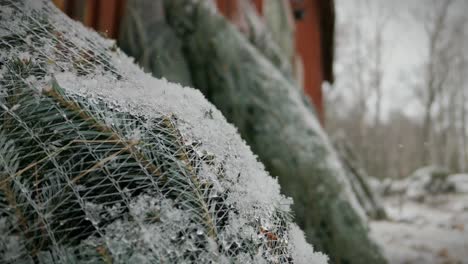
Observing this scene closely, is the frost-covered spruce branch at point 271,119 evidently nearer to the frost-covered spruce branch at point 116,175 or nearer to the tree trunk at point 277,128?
the tree trunk at point 277,128

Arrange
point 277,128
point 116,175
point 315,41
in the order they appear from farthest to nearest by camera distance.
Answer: point 315,41, point 277,128, point 116,175

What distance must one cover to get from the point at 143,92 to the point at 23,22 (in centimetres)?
39

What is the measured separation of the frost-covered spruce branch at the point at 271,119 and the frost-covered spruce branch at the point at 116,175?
0.97m

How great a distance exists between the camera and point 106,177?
0.62 metres

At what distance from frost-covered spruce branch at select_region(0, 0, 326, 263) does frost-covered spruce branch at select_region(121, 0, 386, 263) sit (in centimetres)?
97

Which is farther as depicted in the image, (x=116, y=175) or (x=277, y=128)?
(x=277, y=128)

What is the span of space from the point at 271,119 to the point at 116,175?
1.42 meters

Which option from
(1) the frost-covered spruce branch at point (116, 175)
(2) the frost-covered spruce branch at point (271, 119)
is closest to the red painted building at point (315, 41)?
(2) the frost-covered spruce branch at point (271, 119)

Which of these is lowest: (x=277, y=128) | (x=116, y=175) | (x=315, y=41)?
(x=116, y=175)

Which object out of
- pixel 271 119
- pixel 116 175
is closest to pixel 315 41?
pixel 271 119

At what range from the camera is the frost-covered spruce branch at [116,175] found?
56cm

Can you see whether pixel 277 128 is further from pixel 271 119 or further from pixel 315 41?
pixel 315 41

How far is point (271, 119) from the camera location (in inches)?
77.9

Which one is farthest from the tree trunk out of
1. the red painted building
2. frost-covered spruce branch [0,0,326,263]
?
the red painted building
